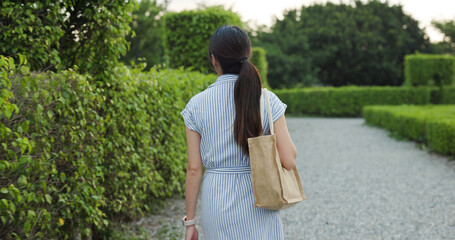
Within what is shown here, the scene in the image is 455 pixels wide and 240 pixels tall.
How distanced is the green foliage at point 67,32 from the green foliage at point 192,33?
18.1 feet

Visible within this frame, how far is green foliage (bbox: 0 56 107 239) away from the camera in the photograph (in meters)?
2.50

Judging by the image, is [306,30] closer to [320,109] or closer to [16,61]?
[320,109]

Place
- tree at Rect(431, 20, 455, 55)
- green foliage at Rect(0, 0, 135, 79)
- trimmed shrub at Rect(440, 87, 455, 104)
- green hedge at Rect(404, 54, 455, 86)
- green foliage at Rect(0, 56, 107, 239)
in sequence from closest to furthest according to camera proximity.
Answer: green foliage at Rect(0, 56, 107, 239) → green foliage at Rect(0, 0, 135, 79) → green hedge at Rect(404, 54, 455, 86) → trimmed shrub at Rect(440, 87, 455, 104) → tree at Rect(431, 20, 455, 55)

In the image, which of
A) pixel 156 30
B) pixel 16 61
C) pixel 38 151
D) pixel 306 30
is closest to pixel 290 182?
pixel 38 151

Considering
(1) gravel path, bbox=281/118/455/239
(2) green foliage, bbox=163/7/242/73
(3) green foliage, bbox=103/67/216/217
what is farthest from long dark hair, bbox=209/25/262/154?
(2) green foliage, bbox=163/7/242/73

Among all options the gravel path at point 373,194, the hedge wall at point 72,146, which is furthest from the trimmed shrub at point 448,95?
the hedge wall at point 72,146

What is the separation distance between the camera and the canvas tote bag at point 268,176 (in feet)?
6.50

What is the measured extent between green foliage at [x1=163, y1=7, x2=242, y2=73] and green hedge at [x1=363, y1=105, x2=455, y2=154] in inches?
198

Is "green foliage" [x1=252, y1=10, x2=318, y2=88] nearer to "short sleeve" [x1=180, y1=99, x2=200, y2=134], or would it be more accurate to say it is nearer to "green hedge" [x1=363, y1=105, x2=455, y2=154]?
"green hedge" [x1=363, y1=105, x2=455, y2=154]

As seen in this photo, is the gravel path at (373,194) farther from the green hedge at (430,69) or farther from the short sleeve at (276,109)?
the green hedge at (430,69)

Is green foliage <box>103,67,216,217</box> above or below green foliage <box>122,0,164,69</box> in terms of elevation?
below

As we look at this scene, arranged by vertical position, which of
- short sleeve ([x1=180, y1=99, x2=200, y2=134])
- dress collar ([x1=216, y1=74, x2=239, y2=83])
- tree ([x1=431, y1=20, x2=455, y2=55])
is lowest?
short sleeve ([x1=180, y1=99, x2=200, y2=134])

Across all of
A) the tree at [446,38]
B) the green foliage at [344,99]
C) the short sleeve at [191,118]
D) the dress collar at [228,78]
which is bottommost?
the green foliage at [344,99]

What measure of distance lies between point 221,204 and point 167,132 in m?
3.42
